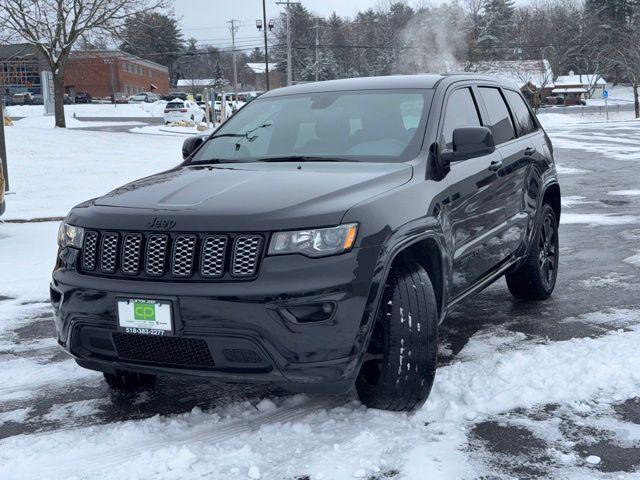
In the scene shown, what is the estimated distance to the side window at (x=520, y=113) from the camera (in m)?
6.09

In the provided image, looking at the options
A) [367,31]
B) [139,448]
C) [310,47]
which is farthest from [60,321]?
[367,31]

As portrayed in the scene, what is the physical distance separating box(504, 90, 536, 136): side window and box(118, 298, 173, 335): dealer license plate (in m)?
3.49

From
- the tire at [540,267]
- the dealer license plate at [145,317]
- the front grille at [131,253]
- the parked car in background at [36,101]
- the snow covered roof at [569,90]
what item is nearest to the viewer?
the dealer license plate at [145,317]

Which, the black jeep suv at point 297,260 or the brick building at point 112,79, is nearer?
the black jeep suv at point 297,260

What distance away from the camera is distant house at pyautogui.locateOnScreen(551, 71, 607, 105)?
88.8m

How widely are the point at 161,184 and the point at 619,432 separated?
251cm

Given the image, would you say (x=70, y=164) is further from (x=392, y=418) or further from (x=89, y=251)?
(x=392, y=418)

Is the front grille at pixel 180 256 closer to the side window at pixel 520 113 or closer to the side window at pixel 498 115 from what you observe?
the side window at pixel 498 115

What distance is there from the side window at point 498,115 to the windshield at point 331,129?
2.85ft

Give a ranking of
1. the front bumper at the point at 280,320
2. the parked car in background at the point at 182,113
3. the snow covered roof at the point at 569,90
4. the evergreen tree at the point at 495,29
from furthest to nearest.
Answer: the evergreen tree at the point at 495,29 → the snow covered roof at the point at 569,90 → the parked car in background at the point at 182,113 → the front bumper at the point at 280,320

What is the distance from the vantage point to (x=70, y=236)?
3938 millimetres

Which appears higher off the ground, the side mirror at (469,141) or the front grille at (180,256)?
the side mirror at (469,141)

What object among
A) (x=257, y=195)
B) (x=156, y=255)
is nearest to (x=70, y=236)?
(x=156, y=255)

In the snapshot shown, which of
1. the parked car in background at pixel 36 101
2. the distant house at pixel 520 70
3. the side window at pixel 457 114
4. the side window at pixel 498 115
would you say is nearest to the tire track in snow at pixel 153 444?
the side window at pixel 457 114
